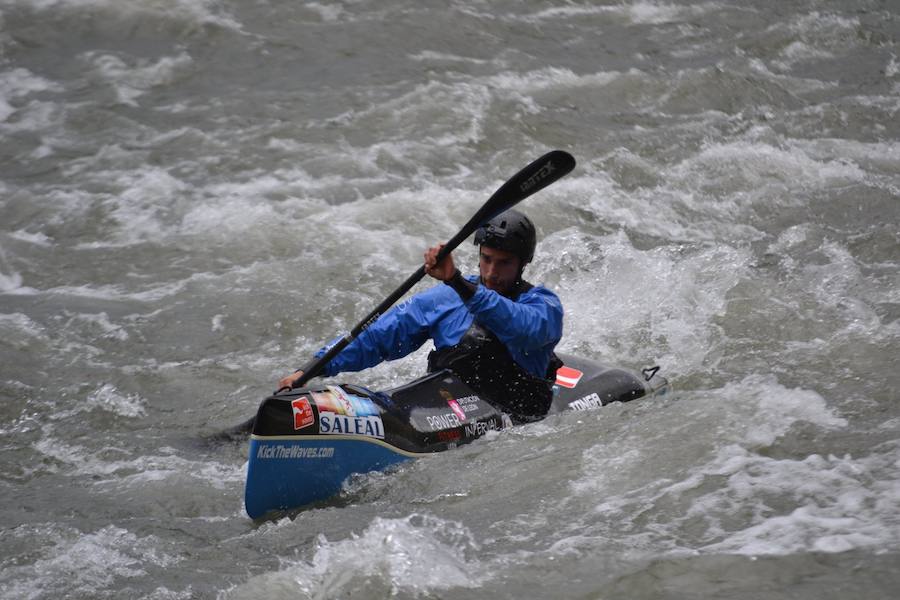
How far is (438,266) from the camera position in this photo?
4.70 m

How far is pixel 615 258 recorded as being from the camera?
8.32 m

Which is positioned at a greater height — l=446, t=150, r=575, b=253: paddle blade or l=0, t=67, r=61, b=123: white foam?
l=446, t=150, r=575, b=253: paddle blade

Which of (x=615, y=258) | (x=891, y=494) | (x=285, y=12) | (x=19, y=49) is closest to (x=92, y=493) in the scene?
(x=891, y=494)

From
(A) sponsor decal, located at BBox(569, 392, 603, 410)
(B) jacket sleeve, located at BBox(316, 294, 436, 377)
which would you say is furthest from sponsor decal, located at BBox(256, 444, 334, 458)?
(A) sponsor decal, located at BBox(569, 392, 603, 410)

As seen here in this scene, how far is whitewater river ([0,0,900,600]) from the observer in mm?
4059

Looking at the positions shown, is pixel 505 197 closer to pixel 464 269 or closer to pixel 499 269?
pixel 499 269

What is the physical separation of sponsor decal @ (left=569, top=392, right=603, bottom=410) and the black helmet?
886 millimetres

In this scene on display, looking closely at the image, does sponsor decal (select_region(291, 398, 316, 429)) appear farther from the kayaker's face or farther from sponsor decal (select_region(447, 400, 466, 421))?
the kayaker's face

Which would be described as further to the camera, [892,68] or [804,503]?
[892,68]

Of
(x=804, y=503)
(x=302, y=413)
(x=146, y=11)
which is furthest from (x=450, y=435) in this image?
(x=146, y=11)

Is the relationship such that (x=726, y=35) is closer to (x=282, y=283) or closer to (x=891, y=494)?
(x=282, y=283)

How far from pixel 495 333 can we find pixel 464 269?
3.63 meters

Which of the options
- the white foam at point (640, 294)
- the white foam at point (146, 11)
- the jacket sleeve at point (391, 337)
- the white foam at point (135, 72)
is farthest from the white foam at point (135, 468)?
the white foam at point (146, 11)

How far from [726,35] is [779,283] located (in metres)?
6.30
